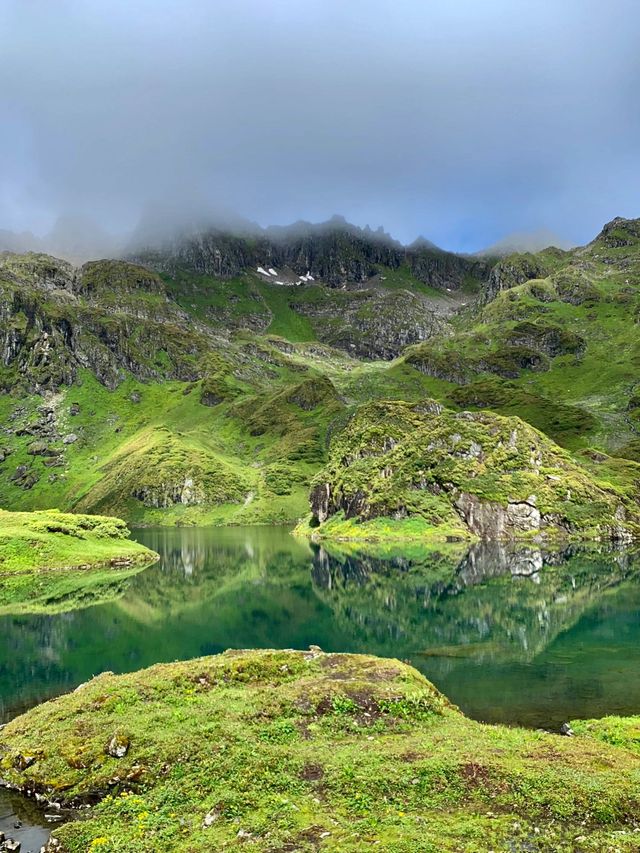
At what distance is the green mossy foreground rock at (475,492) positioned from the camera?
152375 mm

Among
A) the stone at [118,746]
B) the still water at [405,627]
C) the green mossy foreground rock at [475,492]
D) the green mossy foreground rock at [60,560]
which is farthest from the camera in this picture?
the green mossy foreground rock at [475,492]

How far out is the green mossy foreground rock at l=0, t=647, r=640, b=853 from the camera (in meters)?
16.3

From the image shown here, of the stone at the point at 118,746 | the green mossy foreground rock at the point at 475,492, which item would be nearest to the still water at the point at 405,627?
the stone at the point at 118,746

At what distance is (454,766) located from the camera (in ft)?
64.0

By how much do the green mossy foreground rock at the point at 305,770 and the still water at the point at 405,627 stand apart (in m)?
9.59

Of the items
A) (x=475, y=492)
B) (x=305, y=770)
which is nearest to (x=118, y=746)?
(x=305, y=770)

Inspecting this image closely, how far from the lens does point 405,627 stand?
5950cm

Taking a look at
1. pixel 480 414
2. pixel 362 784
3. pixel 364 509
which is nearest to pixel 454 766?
pixel 362 784

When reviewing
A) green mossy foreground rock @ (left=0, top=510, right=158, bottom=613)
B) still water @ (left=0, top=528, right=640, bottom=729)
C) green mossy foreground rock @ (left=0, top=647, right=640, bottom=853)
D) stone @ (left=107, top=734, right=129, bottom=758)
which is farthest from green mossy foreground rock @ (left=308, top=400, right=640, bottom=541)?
stone @ (left=107, top=734, right=129, bottom=758)

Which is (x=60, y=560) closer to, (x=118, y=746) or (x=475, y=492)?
(x=118, y=746)

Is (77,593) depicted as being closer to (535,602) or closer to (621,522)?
(535,602)

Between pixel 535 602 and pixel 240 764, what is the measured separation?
195ft

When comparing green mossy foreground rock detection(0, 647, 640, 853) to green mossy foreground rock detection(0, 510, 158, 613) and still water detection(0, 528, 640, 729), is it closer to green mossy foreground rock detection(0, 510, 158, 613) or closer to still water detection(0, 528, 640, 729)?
still water detection(0, 528, 640, 729)

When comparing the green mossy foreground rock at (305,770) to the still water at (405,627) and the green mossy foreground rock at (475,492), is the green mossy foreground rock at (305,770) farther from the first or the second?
the green mossy foreground rock at (475,492)
